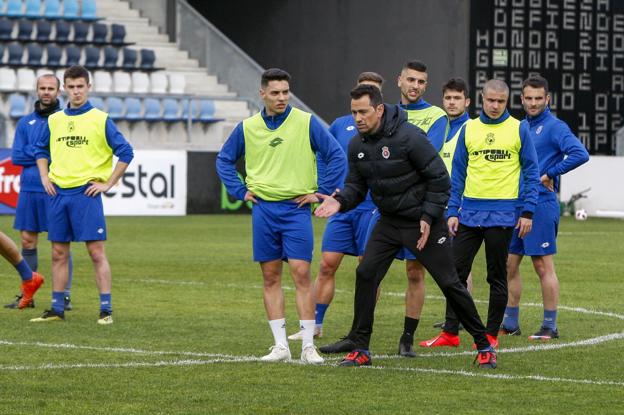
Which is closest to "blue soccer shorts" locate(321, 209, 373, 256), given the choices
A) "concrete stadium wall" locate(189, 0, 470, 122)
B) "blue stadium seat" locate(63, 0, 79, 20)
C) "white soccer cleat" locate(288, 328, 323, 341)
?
"white soccer cleat" locate(288, 328, 323, 341)

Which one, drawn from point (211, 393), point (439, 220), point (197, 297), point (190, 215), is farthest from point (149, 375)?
point (190, 215)

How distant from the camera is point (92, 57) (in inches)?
1316

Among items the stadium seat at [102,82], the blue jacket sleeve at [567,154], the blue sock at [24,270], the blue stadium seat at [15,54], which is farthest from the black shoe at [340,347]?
the blue stadium seat at [15,54]

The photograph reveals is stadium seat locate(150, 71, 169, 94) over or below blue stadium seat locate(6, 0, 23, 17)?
below

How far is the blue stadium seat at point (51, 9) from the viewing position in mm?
34125

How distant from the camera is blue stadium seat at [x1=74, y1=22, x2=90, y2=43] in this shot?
3388cm

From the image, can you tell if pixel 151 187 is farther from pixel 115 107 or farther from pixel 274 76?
pixel 274 76

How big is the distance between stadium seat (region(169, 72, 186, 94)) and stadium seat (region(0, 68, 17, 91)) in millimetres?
4056

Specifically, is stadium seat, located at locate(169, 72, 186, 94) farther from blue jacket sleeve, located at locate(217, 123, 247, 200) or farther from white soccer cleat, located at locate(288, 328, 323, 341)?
blue jacket sleeve, located at locate(217, 123, 247, 200)

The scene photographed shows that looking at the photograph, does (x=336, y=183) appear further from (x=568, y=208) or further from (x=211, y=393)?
(x=568, y=208)

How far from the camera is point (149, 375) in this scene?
27.3 feet

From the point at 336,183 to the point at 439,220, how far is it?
86 centimetres

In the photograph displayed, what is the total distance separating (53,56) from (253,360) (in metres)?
25.0

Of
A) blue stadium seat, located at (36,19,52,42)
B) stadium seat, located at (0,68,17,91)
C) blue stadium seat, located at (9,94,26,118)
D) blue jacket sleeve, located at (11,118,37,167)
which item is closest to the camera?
blue jacket sleeve, located at (11,118,37,167)
